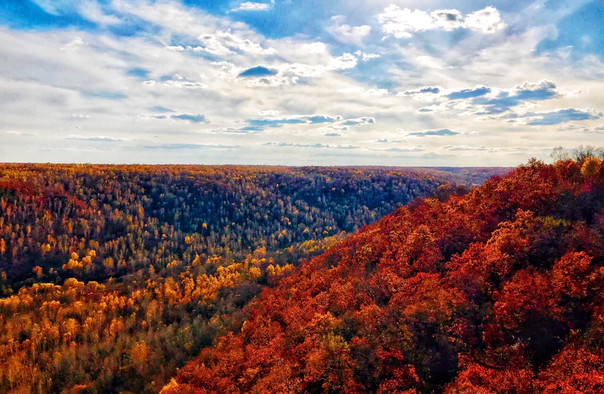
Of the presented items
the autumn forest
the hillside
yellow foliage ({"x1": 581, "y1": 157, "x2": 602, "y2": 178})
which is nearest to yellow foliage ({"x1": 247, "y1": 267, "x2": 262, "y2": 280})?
the autumn forest

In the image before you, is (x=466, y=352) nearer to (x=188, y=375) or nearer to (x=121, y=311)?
(x=188, y=375)

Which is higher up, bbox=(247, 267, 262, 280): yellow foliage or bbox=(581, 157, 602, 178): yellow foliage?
bbox=(581, 157, 602, 178): yellow foliage

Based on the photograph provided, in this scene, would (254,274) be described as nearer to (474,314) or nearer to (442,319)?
(442,319)

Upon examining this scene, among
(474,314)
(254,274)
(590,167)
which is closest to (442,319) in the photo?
(474,314)

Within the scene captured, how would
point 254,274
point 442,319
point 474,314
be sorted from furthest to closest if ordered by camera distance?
point 254,274 < point 442,319 < point 474,314

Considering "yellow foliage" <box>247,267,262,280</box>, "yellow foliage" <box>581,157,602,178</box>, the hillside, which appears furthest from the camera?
"yellow foliage" <box>247,267,262,280</box>

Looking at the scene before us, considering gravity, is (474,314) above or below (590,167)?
below

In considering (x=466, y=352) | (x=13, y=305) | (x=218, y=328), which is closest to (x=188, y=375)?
(x=218, y=328)

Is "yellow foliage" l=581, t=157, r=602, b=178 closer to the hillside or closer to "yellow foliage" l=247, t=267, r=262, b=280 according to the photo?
the hillside

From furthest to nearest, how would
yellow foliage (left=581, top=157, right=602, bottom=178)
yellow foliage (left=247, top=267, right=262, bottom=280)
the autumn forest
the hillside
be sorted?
yellow foliage (left=247, top=267, right=262, bottom=280) < yellow foliage (left=581, top=157, right=602, bottom=178) < the autumn forest < the hillside
